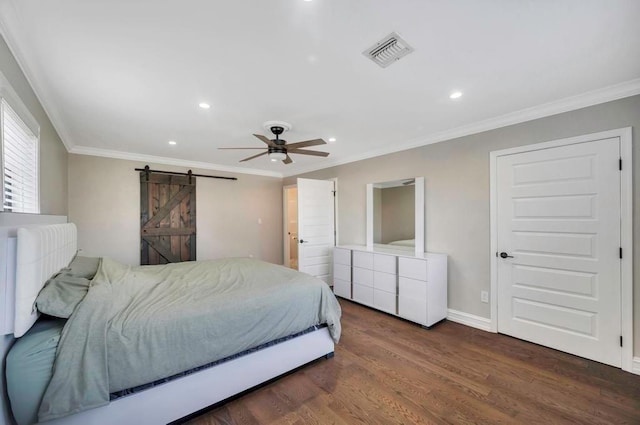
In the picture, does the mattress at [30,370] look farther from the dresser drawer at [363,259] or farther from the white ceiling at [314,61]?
the dresser drawer at [363,259]

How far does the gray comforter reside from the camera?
1.40 meters

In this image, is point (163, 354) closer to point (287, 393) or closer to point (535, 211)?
point (287, 393)

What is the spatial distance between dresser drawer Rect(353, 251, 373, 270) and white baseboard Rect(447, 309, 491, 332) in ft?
3.87

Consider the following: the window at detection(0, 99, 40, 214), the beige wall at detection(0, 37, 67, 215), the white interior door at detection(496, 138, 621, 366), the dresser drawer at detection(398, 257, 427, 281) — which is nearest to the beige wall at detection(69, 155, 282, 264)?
the beige wall at detection(0, 37, 67, 215)

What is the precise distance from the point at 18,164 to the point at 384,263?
3.80m

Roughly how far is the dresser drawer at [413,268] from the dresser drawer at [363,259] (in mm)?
485

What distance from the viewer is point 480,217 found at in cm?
310

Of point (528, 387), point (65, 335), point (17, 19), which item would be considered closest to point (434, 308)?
point (528, 387)

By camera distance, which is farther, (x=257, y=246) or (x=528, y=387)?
(x=257, y=246)

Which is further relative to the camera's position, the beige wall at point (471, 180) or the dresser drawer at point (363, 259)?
the dresser drawer at point (363, 259)

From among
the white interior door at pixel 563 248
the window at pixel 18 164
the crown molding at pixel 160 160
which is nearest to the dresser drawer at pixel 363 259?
the white interior door at pixel 563 248

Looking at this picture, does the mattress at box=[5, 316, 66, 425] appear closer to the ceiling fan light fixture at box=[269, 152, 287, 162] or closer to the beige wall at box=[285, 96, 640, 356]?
the ceiling fan light fixture at box=[269, 152, 287, 162]

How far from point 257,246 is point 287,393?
4036 mm

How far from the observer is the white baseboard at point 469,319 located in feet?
9.99
